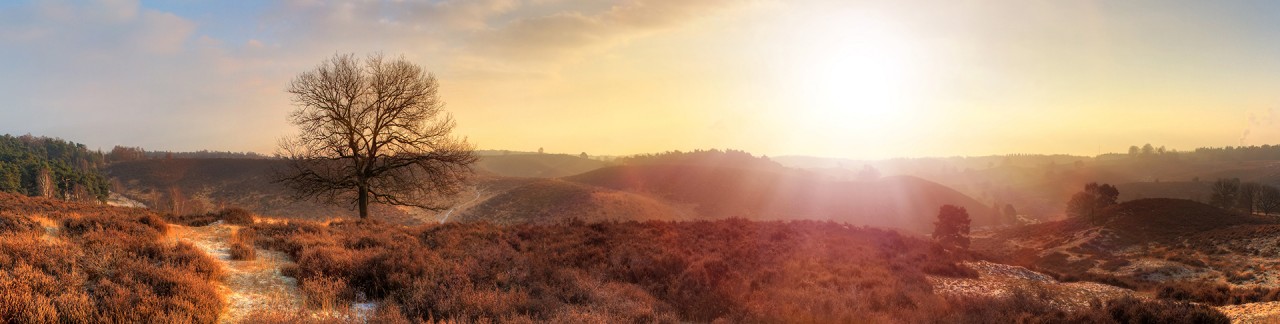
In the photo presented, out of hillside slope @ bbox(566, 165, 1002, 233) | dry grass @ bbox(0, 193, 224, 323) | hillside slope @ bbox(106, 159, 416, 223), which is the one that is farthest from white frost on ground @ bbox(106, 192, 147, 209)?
dry grass @ bbox(0, 193, 224, 323)

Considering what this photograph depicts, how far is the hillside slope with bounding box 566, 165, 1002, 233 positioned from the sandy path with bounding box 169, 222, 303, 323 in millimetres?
72925

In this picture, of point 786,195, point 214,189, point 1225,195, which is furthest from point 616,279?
point 1225,195

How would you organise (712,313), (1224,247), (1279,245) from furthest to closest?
1. (1224,247)
2. (1279,245)
3. (712,313)

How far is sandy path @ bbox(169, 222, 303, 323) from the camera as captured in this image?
8.08 m

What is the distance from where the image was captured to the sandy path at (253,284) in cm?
808

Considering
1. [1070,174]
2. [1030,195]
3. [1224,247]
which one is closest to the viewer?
[1224,247]

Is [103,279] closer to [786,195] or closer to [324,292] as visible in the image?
[324,292]

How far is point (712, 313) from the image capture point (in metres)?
10.9

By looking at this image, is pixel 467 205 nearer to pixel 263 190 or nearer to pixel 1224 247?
pixel 263 190

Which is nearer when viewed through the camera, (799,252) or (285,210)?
(799,252)

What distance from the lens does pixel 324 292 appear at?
8953mm

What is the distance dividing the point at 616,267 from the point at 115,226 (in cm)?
1254

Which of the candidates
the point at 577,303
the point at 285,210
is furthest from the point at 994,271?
the point at 285,210

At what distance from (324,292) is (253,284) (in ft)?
5.68
